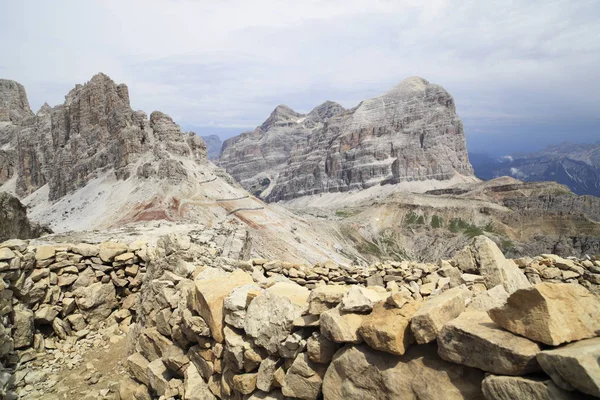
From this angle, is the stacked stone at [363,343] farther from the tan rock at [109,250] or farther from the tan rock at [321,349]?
the tan rock at [109,250]

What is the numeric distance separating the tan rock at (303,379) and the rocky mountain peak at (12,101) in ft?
550

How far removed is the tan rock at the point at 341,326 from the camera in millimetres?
5426

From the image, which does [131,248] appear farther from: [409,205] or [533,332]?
[409,205]

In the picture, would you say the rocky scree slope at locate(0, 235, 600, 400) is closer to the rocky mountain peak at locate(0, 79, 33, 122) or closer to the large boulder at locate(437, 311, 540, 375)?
the large boulder at locate(437, 311, 540, 375)

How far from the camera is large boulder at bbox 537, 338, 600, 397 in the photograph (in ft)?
11.3

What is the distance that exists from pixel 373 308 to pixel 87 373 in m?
8.85

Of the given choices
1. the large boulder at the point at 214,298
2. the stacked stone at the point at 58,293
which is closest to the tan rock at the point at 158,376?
the large boulder at the point at 214,298

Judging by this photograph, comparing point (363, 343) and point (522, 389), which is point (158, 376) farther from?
point (522, 389)

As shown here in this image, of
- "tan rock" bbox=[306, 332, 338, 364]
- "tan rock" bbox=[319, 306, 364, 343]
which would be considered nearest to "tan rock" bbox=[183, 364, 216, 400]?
"tan rock" bbox=[306, 332, 338, 364]

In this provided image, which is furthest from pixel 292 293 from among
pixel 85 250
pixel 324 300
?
pixel 85 250

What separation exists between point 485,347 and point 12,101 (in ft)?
583

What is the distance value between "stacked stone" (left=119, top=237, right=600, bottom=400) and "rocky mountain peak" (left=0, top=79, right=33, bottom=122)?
164509mm

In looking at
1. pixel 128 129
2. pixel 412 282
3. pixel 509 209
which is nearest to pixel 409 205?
pixel 509 209

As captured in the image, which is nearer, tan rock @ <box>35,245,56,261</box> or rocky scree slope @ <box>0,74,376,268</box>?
tan rock @ <box>35,245,56,261</box>
